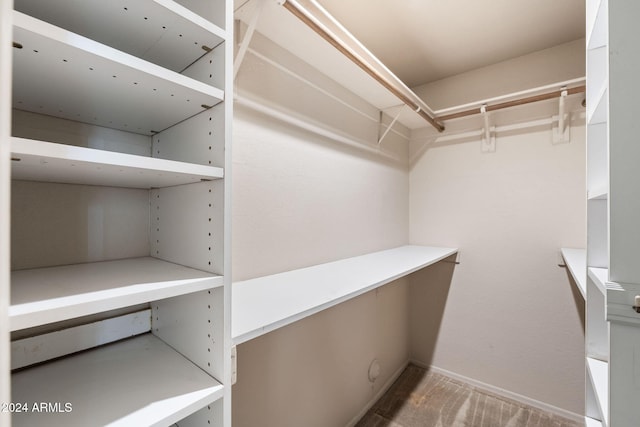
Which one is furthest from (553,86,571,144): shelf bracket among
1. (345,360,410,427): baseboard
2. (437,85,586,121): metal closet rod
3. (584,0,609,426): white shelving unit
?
(345,360,410,427): baseboard

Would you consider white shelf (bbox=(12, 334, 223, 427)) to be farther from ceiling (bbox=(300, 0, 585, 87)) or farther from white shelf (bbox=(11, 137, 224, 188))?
ceiling (bbox=(300, 0, 585, 87))

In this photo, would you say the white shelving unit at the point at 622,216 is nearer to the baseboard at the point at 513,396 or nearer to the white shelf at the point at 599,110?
the white shelf at the point at 599,110

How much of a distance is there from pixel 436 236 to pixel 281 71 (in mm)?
1732

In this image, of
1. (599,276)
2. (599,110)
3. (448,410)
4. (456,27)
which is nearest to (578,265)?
(599,276)

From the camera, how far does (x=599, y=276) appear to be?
2.57ft

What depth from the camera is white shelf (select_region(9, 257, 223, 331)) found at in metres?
0.41

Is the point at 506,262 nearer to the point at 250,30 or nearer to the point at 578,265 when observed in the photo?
the point at 578,265

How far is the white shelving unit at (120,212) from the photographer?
1.57 feet

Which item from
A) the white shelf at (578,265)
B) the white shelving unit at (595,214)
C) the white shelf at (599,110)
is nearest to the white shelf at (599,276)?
the white shelving unit at (595,214)

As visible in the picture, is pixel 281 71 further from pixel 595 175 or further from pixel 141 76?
pixel 595 175

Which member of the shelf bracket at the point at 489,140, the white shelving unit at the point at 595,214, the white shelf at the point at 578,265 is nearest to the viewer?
the white shelving unit at the point at 595,214

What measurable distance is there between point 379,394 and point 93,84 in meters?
2.24

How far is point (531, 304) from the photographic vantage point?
1896 mm

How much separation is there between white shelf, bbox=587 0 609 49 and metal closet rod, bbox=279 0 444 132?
0.75m
